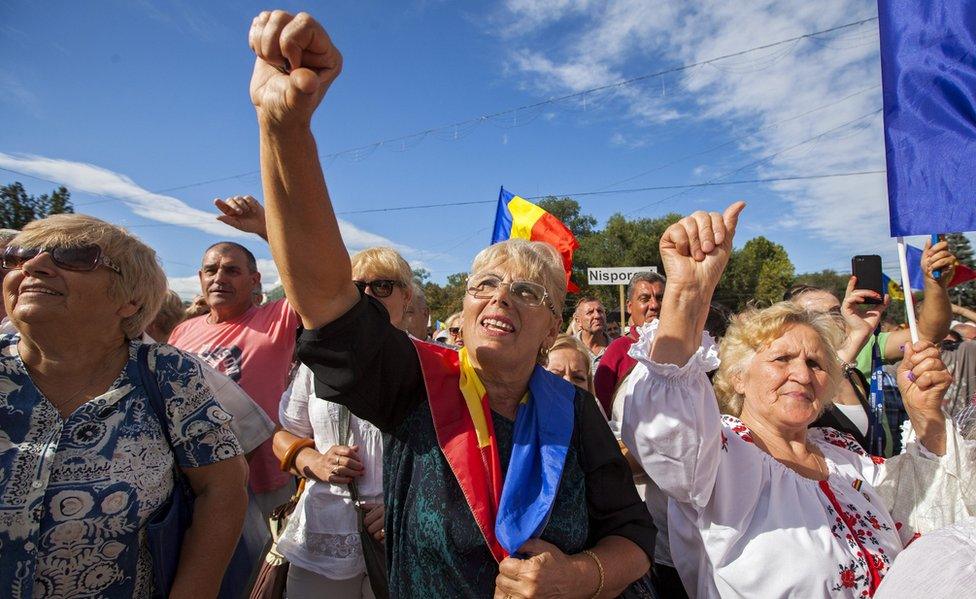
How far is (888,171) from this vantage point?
8.38 ft

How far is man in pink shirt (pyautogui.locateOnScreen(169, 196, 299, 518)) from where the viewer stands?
298 centimetres

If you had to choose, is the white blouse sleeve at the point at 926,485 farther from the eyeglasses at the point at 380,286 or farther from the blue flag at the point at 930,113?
the eyeglasses at the point at 380,286

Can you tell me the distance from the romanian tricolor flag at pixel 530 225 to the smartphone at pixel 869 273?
292 centimetres

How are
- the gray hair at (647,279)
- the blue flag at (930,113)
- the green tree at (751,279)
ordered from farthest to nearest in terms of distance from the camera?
the green tree at (751,279)
the gray hair at (647,279)
the blue flag at (930,113)

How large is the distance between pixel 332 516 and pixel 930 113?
308 centimetres

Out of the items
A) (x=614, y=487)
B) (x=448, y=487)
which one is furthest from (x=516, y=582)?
(x=614, y=487)

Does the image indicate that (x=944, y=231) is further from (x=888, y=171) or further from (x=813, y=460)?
(x=813, y=460)

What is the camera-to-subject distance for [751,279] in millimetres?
46344

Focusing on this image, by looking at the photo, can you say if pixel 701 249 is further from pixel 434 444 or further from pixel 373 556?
pixel 373 556

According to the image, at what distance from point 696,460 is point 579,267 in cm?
3975

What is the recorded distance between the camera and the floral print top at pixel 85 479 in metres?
1.50

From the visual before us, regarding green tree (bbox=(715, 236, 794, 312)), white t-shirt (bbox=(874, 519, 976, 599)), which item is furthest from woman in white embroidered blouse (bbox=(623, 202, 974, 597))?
green tree (bbox=(715, 236, 794, 312))

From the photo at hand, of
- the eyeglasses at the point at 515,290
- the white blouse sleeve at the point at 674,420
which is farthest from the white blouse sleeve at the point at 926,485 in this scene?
the eyeglasses at the point at 515,290

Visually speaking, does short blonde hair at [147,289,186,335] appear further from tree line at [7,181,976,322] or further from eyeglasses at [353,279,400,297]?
tree line at [7,181,976,322]
